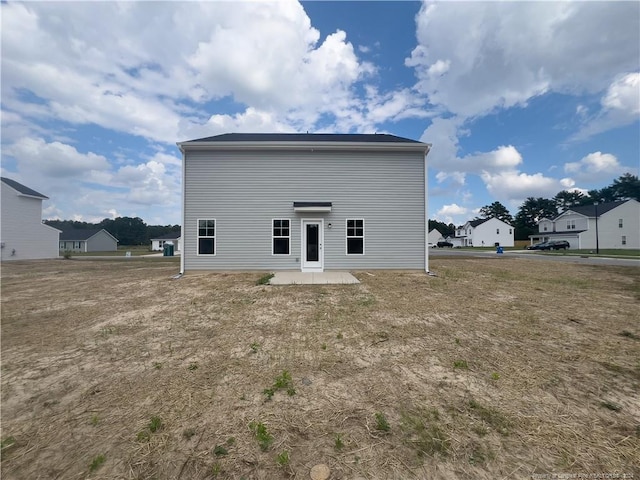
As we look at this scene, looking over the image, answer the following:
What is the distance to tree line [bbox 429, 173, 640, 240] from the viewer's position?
60844 millimetres

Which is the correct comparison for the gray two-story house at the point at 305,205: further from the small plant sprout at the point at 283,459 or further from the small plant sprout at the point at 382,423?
the small plant sprout at the point at 283,459

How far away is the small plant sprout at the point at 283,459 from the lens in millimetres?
2243

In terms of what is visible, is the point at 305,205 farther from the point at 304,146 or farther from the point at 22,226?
the point at 22,226

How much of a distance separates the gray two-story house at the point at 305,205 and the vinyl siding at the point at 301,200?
0.04m

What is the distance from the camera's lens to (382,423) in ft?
8.77

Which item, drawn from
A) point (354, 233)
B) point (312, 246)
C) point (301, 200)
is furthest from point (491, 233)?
point (301, 200)

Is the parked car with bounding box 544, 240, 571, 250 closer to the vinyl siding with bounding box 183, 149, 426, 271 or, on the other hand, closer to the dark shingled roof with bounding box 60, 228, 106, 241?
the vinyl siding with bounding box 183, 149, 426, 271

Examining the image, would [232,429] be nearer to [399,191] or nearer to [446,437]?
[446,437]

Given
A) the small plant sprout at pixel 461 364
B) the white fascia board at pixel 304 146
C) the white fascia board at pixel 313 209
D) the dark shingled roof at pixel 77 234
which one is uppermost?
the white fascia board at pixel 304 146

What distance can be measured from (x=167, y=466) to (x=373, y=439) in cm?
173

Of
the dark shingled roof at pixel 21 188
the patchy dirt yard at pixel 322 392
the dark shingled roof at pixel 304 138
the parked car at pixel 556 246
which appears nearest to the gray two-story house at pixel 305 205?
the dark shingled roof at pixel 304 138

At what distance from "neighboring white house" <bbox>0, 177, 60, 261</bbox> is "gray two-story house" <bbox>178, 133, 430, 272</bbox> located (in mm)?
22377

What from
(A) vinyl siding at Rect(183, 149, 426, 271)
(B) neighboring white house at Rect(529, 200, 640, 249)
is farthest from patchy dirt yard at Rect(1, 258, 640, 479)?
(B) neighboring white house at Rect(529, 200, 640, 249)

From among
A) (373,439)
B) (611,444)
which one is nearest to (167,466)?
(373,439)
